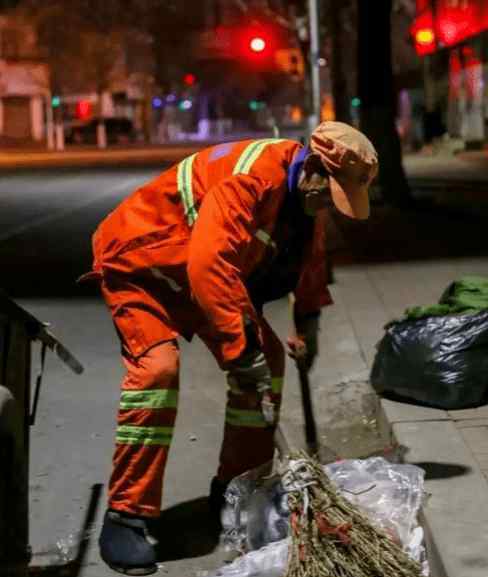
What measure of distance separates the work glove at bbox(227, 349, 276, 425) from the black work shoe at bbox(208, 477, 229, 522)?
0.52 metres

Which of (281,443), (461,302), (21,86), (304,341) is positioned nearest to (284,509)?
(304,341)

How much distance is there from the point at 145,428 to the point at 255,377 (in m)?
0.43

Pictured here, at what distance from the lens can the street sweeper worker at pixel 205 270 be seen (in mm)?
4277

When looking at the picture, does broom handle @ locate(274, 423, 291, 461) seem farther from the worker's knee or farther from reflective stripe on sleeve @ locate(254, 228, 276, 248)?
reflective stripe on sleeve @ locate(254, 228, 276, 248)

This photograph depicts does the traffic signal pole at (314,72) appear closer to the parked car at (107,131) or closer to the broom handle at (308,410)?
the broom handle at (308,410)

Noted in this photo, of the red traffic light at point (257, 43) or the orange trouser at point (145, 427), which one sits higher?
the red traffic light at point (257, 43)

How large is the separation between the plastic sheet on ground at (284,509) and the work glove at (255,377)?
0.25 metres

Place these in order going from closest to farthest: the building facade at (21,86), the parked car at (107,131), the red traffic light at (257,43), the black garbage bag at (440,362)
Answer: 1. the black garbage bag at (440,362)
2. the red traffic light at (257,43)
3. the building facade at (21,86)
4. the parked car at (107,131)

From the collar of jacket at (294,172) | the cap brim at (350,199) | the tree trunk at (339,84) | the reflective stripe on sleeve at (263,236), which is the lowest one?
the reflective stripe on sleeve at (263,236)

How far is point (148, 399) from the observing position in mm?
4492

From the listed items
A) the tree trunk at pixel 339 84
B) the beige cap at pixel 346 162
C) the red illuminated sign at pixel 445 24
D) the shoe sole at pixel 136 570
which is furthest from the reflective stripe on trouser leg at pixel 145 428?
the tree trunk at pixel 339 84

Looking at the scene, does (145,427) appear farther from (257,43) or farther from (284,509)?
(257,43)

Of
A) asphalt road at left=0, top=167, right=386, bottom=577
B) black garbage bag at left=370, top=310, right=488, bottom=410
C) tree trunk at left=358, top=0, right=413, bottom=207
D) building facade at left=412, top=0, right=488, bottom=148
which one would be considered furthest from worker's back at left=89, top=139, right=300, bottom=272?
building facade at left=412, top=0, right=488, bottom=148

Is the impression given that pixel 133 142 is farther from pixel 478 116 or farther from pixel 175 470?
pixel 175 470
